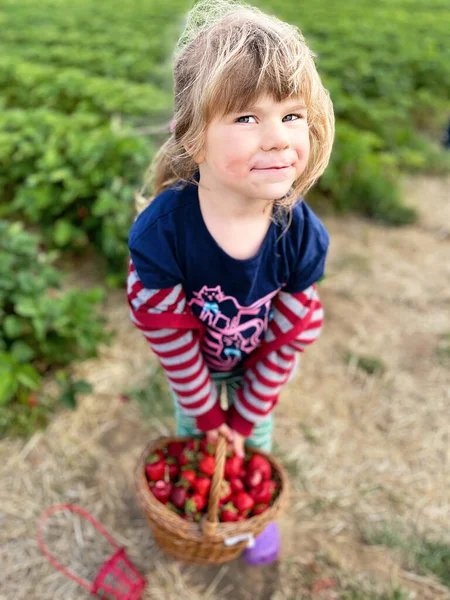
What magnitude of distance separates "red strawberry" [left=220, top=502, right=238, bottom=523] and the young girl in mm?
228

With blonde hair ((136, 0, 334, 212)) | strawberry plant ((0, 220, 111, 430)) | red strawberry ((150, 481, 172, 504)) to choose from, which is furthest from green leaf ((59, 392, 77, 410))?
blonde hair ((136, 0, 334, 212))

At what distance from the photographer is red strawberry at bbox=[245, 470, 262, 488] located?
6.39 feet

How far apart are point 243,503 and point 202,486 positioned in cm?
15

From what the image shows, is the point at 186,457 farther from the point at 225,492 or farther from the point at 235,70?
the point at 235,70

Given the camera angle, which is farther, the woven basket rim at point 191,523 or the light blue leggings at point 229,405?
the light blue leggings at point 229,405

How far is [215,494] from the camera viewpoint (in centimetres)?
170

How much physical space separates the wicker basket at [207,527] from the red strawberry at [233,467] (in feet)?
0.55

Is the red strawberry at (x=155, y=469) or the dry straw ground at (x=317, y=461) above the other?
the red strawberry at (x=155, y=469)

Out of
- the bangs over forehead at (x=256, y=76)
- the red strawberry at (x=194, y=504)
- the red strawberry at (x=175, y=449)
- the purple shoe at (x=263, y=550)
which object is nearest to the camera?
the bangs over forehead at (x=256, y=76)

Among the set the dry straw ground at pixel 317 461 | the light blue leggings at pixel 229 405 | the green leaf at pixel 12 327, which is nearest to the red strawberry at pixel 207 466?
the light blue leggings at pixel 229 405

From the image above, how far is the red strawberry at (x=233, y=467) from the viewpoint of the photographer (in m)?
1.96

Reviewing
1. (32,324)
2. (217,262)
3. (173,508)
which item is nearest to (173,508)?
(173,508)

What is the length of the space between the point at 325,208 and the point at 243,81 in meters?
3.66

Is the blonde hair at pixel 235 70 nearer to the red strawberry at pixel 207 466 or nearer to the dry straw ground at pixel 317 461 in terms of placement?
the red strawberry at pixel 207 466
